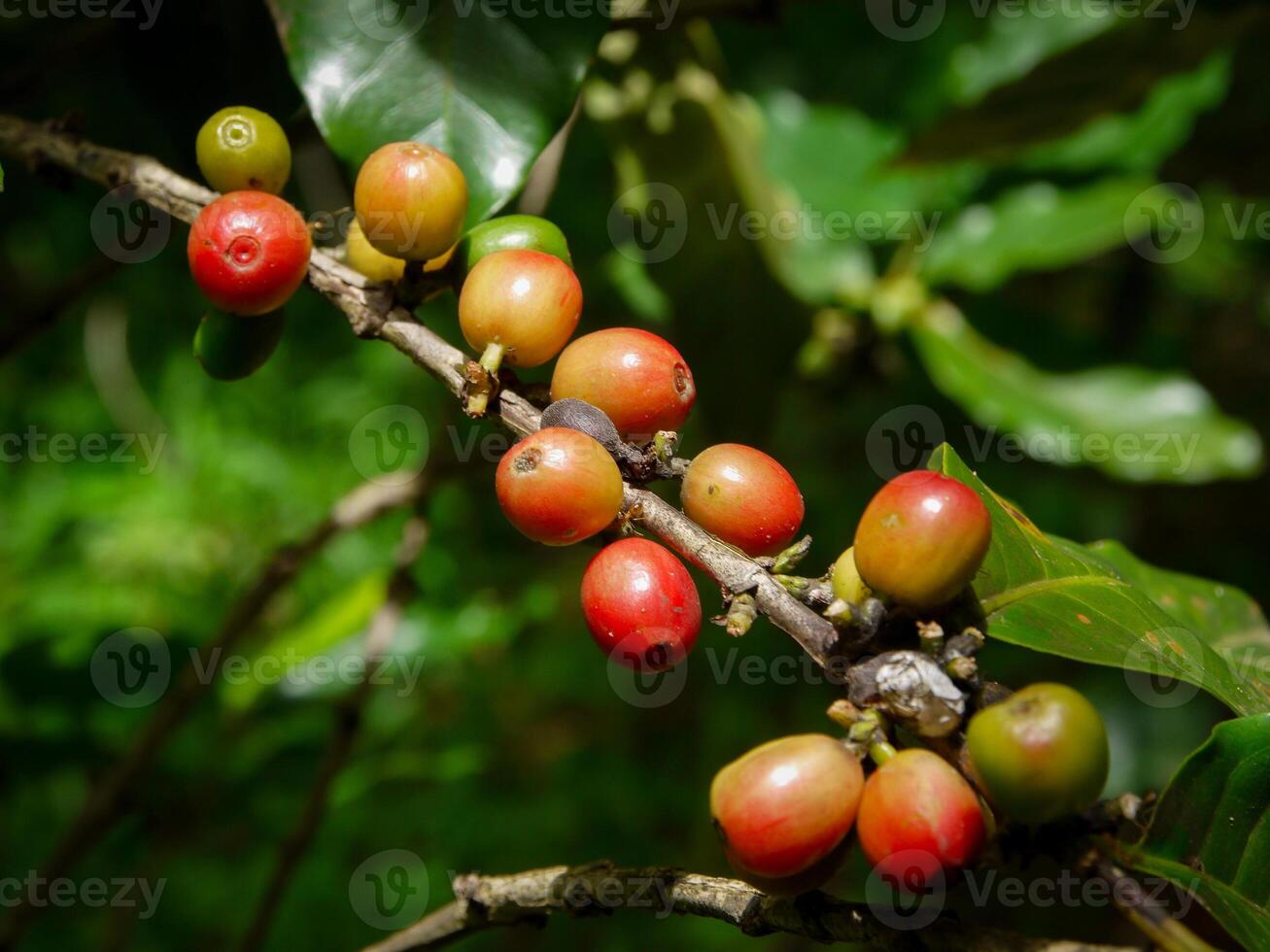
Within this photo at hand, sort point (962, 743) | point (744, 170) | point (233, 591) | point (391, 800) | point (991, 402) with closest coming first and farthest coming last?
point (962, 743)
point (991, 402)
point (744, 170)
point (391, 800)
point (233, 591)

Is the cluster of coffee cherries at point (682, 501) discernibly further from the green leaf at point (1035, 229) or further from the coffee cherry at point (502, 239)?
the green leaf at point (1035, 229)

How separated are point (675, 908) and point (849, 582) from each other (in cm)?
37

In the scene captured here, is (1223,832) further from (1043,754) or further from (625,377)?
(625,377)

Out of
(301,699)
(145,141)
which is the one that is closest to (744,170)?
(145,141)

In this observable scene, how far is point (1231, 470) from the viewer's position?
8.53ft

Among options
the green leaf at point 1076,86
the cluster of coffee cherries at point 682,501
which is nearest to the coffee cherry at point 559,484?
the cluster of coffee cherries at point 682,501

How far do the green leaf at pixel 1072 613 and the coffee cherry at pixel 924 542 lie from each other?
151mm

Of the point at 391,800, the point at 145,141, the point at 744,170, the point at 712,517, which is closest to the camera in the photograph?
the point at 712,517

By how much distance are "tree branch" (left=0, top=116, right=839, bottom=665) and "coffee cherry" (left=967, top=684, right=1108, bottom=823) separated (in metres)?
0.17

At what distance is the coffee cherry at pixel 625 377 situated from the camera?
1110 millimetres

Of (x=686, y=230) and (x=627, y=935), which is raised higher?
(x=686, y=230)

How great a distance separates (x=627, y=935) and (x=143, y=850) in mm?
1243

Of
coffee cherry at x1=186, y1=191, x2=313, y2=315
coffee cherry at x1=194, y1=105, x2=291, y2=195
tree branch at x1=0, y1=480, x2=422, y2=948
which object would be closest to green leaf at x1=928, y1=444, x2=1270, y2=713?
coffee cherry at x1=186, y1=191, x2=313, y2=315

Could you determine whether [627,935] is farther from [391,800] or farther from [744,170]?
[744,170]
